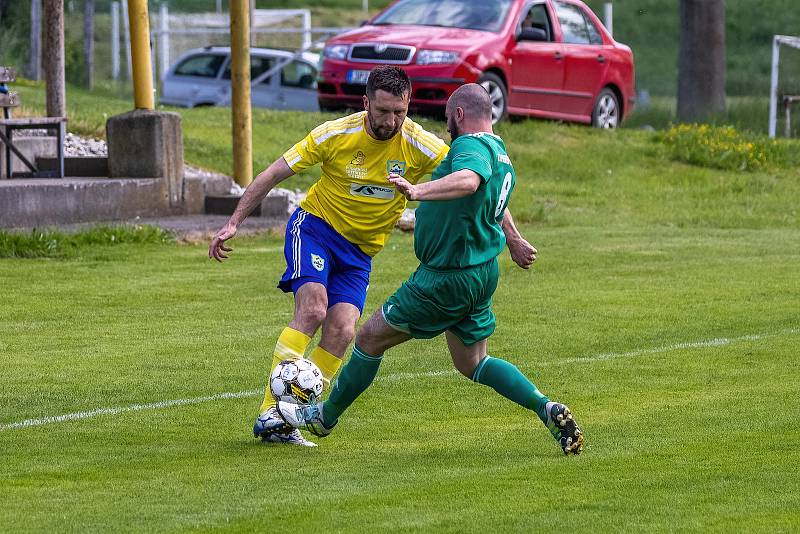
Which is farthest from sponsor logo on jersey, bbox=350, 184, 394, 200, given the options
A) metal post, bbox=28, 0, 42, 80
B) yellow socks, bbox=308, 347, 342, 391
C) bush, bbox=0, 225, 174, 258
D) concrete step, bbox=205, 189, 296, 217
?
metal post, bbox=28, 0, 42, 80

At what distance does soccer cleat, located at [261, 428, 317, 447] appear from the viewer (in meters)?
7.50

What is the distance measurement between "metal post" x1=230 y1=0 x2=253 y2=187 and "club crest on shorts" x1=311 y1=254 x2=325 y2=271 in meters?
9.84

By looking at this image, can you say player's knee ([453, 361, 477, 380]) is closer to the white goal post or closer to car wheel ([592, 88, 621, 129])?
car wheel ([592, 88, 621, 129])

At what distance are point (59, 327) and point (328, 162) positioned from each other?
3.89 metres

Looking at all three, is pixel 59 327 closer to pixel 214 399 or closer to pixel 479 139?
pixel 214 399

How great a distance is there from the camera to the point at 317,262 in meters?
7.88

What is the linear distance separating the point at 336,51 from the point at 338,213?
45.2ft

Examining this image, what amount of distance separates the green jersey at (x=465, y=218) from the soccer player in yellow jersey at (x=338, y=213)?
2.22 ft

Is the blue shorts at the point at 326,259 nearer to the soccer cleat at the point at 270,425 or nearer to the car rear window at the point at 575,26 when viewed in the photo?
the soccer cleat at the point at 270,425

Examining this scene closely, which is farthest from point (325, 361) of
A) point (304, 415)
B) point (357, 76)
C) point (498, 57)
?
point (498, 57)

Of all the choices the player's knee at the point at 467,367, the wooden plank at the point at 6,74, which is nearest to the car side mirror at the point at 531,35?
the wooden plank at the point at 6,74

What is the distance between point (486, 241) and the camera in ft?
23.2

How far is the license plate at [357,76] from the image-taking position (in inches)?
832

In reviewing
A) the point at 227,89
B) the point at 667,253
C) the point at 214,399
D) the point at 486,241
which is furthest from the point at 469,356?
the point at 227,89
